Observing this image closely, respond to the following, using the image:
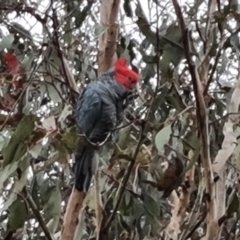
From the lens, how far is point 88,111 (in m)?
1.52

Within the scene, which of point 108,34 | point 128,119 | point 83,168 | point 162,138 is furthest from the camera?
point 128,119

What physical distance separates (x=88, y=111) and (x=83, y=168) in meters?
0.13

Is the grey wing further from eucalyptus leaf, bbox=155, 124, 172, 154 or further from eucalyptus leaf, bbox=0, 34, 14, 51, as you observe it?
eucalyptus leaf, bbox=155, 124, 172, 154

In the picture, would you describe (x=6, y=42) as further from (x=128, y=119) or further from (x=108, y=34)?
(x=128, y=119)

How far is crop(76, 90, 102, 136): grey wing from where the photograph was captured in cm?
149

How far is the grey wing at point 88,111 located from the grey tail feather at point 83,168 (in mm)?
55

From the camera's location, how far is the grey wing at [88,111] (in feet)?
4.90

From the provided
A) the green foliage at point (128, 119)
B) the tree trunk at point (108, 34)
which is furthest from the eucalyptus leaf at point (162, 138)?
the tree trunk at point (108, 34)

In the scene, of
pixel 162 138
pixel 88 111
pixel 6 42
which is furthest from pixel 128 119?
pixel 162 138

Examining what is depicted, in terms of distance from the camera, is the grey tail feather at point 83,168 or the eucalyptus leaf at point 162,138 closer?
the eucalyptus leaf at point 162,138

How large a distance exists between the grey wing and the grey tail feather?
2.2 inches

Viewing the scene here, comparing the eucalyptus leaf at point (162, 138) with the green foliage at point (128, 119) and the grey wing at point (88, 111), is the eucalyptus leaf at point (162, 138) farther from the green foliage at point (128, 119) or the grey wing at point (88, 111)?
the grey wing at point (88, 111)

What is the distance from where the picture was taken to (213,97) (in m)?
1.61

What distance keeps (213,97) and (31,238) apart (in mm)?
926
